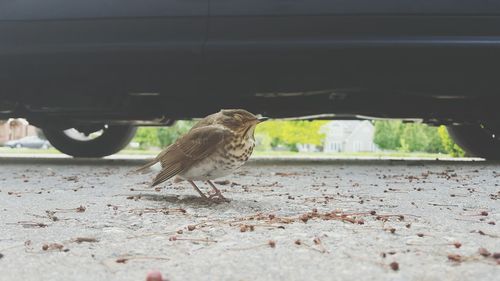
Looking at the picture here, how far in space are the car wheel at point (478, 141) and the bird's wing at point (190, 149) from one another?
13.2ft

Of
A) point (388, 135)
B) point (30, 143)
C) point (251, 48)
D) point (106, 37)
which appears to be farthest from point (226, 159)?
point (30, 143)

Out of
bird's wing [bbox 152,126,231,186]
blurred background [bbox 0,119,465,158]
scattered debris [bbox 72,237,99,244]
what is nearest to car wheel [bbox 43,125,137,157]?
bird's wing [bbox 152,126,231,186]

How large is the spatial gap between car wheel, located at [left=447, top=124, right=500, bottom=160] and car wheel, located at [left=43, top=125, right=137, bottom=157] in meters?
3.36

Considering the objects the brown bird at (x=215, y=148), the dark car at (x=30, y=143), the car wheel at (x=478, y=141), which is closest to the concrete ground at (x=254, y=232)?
the brown bird at (x=215, y=148)

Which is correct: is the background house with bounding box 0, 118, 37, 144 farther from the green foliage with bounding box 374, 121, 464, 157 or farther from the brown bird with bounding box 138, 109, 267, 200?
the brown bird with bounding box 138, 109, 267, 200

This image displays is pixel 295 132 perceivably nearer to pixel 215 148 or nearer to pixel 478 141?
pixel 478 141

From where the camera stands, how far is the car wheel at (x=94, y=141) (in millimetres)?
6438

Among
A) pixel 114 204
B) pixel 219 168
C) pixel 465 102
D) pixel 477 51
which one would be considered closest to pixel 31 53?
pixel 114 204

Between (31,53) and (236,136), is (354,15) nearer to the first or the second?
(236,136)

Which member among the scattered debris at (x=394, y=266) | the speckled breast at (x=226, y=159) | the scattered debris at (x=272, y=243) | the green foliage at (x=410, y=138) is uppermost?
the speckled breast at (x=226, y=159)

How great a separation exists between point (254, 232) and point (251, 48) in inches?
96.7

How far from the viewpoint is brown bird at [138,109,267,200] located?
2.49 meters

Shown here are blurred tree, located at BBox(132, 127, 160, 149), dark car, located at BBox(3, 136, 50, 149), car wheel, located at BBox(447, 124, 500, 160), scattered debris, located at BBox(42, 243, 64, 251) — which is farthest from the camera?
dark car, located at BBox(3, 136, 50, 149)

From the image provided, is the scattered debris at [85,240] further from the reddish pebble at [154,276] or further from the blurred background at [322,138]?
the blurred background at [322,138]
